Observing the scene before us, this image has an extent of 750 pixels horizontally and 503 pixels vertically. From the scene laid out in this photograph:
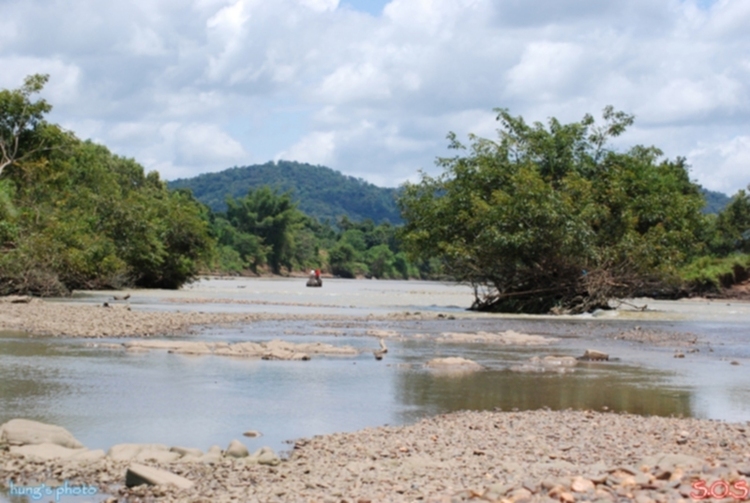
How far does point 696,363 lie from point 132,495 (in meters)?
14.9

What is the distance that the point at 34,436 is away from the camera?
9406mm

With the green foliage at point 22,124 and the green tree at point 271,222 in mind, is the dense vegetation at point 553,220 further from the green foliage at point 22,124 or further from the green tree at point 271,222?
the green tree at point 271,222

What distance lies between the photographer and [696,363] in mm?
19641

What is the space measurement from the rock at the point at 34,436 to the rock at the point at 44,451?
103 millimetres

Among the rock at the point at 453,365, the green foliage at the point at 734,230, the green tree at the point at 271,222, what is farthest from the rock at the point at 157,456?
the green tree at the point at 271,222

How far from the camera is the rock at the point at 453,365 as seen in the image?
17403 mm

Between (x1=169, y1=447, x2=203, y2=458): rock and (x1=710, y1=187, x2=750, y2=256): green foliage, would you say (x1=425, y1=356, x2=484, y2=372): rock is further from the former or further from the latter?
(x1=710, y1=187, x2=750, y2=256): green foliage

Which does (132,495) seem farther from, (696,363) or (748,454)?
(696,363)

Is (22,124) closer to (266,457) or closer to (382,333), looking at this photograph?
(382,333)

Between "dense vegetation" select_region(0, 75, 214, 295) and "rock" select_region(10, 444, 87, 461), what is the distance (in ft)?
88.8

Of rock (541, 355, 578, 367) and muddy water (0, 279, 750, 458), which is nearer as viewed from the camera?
muddy water (0, 279, 750, 458)

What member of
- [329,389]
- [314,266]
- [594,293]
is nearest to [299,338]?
[329,389]

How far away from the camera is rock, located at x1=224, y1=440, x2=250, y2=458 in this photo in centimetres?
920

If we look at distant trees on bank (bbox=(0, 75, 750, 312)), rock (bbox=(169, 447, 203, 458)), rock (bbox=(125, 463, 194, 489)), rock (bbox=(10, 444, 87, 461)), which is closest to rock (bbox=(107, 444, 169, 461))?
rock (bbox=(169, 447, 203, 458))
